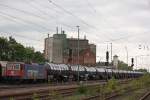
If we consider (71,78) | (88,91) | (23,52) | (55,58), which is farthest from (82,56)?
(88,91)

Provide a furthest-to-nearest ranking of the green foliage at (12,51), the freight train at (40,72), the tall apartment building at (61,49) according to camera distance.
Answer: the tall apartment building at (61,49) → the green foliage at (12,51) → the freight train at (40,72)

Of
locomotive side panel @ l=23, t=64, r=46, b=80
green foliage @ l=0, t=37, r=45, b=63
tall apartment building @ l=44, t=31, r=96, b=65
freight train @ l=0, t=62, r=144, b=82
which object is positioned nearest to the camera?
freight train @ l=0, t=62, r=144, b=82

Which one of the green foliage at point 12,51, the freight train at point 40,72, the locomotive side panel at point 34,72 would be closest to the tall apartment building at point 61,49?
the green foliage at point 12,51

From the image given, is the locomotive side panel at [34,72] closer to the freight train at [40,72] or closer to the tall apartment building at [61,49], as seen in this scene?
the freight train at [40,72]

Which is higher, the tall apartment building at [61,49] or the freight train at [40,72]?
→ the tall apartment building at [61,49]

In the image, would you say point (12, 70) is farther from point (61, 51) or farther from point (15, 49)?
point (61, 51)

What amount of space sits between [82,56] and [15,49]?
76.4 meters

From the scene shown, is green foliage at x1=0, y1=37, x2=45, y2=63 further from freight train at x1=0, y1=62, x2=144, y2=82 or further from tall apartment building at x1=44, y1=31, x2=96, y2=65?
freight train at x1=0, y1=62, x2=144, y2=82

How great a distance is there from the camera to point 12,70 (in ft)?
181

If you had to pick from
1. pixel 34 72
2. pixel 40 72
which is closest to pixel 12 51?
pixel 40 72

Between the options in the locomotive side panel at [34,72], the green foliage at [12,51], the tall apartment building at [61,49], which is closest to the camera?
the locomotive side panel at [34,72]

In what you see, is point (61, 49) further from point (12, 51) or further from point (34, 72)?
point (34, 72)

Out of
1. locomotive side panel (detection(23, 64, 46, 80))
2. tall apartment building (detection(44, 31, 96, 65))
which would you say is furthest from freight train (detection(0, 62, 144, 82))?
tall apartment building (detection(44, 31, 96, 65))

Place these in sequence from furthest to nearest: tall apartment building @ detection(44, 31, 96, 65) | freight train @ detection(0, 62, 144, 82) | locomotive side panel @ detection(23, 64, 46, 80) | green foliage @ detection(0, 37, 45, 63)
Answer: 1. tall apartment building @ detection(44, 31, 96, 65)
2. green foliage @ detection(0, 37, 45, 63)
3. locomotive side panel @ detection(23, 64, 46, 80)
4. freight train @ detection(0, 62, 144, 82)
